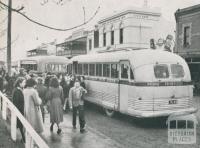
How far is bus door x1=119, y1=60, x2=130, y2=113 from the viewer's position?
12.9 m

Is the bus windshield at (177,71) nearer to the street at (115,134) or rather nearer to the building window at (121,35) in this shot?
the street at (115,134)

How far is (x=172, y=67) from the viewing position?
41.7 ft

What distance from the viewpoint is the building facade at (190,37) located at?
86.6 feet

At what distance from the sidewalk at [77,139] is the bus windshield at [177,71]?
11.9 feet

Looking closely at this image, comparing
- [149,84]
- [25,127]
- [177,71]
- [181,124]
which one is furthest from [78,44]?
[25,127]

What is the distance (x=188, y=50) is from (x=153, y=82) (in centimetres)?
1656

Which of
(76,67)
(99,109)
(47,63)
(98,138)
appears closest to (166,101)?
(98,138)

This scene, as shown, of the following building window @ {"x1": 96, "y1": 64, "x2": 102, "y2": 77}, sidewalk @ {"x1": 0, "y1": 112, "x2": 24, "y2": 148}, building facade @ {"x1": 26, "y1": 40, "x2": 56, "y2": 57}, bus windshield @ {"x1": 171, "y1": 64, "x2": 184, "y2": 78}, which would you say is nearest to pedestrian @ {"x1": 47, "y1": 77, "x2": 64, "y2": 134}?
sidewalk @ {"x1": 0, "y1": 112, "x2": 24, "y2": 148}

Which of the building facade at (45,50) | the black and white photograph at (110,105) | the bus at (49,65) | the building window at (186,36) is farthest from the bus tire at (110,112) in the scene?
the building facade at (45,50)

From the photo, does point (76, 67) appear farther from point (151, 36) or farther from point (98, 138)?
point (151, 36)

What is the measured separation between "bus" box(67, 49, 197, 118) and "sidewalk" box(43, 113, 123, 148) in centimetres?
193

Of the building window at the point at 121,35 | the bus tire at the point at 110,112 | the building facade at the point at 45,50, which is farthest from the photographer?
the building facade at the point at 45,50

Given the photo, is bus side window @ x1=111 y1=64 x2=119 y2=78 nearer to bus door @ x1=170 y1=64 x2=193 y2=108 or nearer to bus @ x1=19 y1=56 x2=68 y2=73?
bus door @ x1=170 y1=64 x2=193 y2=108

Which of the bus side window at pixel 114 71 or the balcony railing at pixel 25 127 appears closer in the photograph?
the balcony railing at pixel 25 127
